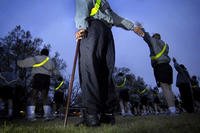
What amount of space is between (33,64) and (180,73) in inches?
218

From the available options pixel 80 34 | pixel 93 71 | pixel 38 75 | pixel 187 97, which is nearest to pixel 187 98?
pixel 187 97

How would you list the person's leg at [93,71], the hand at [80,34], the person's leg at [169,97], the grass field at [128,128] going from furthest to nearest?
the person's leg at [169,97]
the hand at [80,34]
the person's leg at [93,71]
the grass field at [128,128]

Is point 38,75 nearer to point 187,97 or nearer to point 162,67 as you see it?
point 162,67

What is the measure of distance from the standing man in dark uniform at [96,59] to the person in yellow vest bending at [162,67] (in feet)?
10.2

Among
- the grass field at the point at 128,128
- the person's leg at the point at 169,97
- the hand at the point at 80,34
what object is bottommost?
the grass field at the point at 128,128

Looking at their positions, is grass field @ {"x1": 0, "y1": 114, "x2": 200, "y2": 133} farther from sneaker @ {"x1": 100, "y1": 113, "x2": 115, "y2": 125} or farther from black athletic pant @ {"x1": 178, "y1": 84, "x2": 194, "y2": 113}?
black athletic pant @ {"x1": 178, "y1": 84, "x2": 194, "y2": 113}

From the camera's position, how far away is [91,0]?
474cm

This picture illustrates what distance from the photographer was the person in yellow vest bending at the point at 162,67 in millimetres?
7762

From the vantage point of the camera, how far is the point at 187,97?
34.4 feet

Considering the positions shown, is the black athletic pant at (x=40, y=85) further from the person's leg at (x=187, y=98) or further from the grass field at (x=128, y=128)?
the grass field at (x=128, y=128)

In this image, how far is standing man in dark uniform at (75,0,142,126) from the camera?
4305 millimetres

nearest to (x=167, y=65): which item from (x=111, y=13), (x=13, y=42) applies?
(x=111, y=13)

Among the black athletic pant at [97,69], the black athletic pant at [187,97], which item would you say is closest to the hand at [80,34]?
the black athletic pant at [97,69]

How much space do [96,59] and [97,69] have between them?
0.16m
